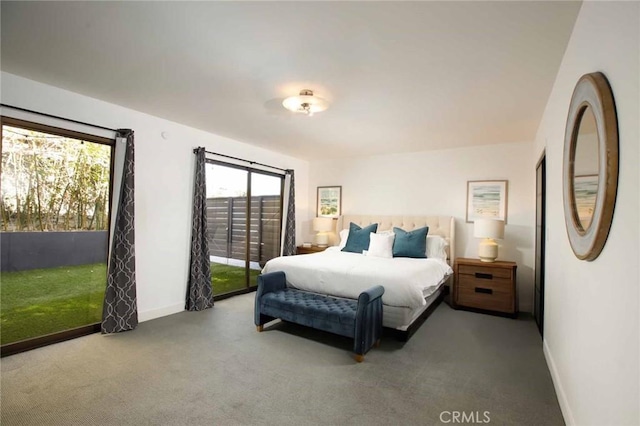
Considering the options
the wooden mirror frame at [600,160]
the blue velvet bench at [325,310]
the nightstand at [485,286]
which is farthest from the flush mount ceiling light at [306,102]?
the nightstand at [485,286]

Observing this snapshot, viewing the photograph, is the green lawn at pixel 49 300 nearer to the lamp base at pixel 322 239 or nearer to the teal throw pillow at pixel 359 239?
the teal throw pillow at pixel 359 239

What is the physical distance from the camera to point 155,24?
2.03 m

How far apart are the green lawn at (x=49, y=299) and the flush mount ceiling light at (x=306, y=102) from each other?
2.82 meters

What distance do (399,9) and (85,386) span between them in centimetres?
341

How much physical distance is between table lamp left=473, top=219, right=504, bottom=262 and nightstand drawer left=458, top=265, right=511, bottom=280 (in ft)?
0.54

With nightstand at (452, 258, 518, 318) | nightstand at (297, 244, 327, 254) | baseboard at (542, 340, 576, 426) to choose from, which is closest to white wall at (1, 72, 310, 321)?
nightstand at (297, 244, 327, 254)

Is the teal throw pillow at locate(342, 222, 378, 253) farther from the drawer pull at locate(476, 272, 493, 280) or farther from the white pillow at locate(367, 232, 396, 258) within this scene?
the drawer pull at locate(476, 272, 493, 280)

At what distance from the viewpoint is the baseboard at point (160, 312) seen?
3.75 metres

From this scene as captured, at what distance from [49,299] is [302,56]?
3.62 meters

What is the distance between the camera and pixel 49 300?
130 inches

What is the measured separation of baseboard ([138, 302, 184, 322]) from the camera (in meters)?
3.75

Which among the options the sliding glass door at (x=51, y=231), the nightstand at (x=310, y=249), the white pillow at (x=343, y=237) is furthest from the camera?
the nightstand at (x=310, y=249)

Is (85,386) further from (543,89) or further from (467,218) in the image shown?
(467,218)

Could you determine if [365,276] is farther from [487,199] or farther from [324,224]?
[487,199]
